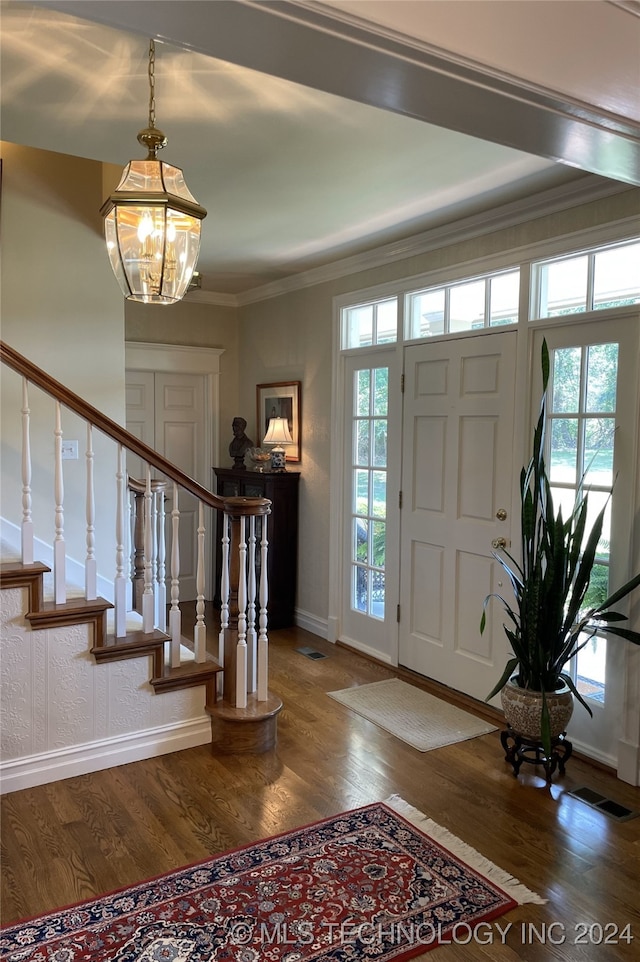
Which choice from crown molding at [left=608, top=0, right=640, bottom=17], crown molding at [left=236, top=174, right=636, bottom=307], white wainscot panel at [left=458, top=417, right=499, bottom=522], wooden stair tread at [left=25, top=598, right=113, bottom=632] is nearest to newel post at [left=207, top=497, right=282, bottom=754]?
wooden stair tread at [left=25, top=598, right=113, bottom=632]

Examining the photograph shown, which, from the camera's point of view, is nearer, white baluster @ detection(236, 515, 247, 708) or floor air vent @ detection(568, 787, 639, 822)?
floor air vent @ detection(568, 787, 639, 822)

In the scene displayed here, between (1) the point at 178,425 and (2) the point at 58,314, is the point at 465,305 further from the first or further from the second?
(1) the point at 178,425

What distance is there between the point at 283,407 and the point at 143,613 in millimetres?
2551

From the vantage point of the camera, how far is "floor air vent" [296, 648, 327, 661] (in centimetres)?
440

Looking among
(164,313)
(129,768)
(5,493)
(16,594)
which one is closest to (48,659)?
(16,594)

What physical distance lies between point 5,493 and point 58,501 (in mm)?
969

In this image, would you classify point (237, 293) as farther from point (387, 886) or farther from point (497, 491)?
point (387, 886)

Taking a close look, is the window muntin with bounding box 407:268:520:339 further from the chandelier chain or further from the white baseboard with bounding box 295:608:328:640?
the white baseboard with bounding box 295:608:328:640

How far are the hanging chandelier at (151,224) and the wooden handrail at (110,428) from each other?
2.24ft

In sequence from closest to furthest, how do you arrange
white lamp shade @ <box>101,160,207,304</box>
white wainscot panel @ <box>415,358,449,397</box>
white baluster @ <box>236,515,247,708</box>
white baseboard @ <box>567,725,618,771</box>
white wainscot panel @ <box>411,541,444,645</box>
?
white lamp shade @ <box>101,160,207,304</box>, white baseboard @ <box>567,725,618,771</box>, white baluster @ <box>236,515,247,708</box>, white wainscot panel @ <box>415,358,449,397</box>, white wainscot panel @ <box>411,541,444,645</box>

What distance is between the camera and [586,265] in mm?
3033

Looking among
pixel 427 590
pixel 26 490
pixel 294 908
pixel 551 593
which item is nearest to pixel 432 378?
pixel 427 590

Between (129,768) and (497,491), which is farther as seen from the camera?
(497,491)

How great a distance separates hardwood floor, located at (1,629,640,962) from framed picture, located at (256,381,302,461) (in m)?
2.28
